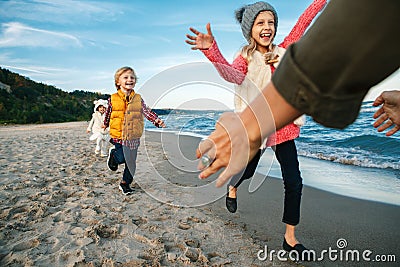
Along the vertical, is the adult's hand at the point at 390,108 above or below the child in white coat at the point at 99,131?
above

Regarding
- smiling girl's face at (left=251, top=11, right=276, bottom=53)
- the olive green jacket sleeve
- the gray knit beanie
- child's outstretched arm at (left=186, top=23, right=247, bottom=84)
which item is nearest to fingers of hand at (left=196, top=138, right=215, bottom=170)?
the olive green jacket sleeve

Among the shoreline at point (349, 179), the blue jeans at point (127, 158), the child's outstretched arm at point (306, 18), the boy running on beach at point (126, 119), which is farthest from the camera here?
the boy running on beach at point (126, 119)

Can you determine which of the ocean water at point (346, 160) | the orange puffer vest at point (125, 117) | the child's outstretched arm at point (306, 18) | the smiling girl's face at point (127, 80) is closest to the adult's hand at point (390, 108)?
the ocean water at point (346, 160)

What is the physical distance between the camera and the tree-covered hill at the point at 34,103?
26.6 metres

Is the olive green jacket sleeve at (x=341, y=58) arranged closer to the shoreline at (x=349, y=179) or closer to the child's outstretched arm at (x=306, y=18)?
the child's outstretched arm at (x=306, y=18)

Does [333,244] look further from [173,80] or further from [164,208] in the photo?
[173,80]

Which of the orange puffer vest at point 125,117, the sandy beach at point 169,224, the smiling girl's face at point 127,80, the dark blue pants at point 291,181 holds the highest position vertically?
the smiling girl's face at point 127,80

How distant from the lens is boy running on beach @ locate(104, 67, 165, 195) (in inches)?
178

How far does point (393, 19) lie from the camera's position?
524 mm

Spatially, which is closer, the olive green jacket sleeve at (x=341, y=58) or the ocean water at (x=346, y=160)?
the olive green jacket sleeve at (x=341, y=58)

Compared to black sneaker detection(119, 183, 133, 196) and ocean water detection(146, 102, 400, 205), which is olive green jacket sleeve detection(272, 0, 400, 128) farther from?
black sneaker detection(119, 183, 133, 196)

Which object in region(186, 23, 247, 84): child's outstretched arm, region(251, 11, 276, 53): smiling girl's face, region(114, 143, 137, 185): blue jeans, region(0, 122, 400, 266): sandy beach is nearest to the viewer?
region(186, 23, 247, 84): child's outstretched arm

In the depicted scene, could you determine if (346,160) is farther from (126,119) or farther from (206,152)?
(206,152)

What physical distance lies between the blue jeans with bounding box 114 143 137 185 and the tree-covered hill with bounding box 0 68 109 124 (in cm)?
2386
